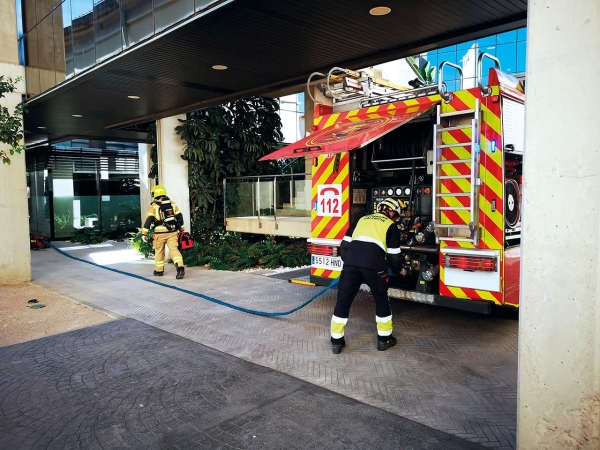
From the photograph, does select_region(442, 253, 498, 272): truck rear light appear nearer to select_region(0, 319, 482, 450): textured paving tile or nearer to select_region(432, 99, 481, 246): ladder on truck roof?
select_region(432, 99, 481, 246): ladder on truck roof

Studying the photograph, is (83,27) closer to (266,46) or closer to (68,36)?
(68,36)

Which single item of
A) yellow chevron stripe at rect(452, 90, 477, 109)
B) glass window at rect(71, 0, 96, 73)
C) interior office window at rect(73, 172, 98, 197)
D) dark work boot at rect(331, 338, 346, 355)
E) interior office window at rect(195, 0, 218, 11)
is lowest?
dark work boot at rect(331, 338, 346, 355)

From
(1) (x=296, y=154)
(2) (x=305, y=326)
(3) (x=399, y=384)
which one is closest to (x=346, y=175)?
(1) (x=296, y=154)

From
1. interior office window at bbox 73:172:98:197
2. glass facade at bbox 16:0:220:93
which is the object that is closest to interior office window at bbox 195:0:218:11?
glass facade at bbox 16:0:220:93

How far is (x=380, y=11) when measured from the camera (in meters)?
6.05

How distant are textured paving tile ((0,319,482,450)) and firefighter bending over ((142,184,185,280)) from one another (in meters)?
4.70

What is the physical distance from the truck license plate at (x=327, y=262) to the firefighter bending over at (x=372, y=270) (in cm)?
119

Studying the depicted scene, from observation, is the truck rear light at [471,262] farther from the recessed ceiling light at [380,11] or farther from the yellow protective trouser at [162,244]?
the yellow protective trouser at [162,244]

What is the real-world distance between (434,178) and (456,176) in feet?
0.77

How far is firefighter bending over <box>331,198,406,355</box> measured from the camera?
5286mm

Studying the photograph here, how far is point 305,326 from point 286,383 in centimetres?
193

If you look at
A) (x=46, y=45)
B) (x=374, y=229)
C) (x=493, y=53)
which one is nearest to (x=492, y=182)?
(x=374, y=229)

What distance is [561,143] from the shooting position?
8.20 feet

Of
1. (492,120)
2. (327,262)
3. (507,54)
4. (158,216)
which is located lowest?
(327,262)
